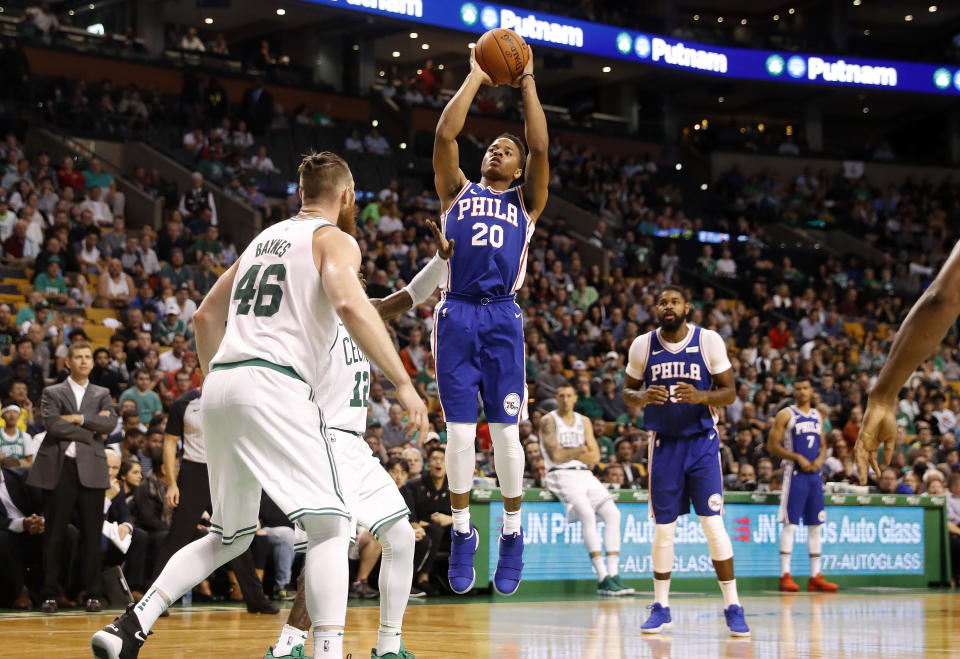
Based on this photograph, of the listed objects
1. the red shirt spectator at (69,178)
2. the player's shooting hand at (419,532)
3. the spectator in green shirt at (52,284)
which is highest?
the red shirt spectator at (69,178)

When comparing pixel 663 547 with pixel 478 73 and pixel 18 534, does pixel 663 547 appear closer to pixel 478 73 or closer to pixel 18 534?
pixel 478 73

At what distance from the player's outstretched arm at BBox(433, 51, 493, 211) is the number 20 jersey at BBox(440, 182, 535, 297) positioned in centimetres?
10

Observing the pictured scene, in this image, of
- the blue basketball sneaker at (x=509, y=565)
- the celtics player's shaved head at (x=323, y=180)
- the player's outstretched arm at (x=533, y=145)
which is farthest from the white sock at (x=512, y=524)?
the celtics player's shaved head at (x=323, y=180)

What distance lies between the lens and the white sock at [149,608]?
5703 mm

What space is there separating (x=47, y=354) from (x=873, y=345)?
645 inches

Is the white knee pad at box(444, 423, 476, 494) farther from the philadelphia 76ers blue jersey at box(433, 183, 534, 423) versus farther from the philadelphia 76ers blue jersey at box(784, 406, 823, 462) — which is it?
the philadelphia 76ers blue jersey at box(784, 406, 823, 462)

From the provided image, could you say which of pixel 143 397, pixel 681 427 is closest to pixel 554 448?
pixel 681 427

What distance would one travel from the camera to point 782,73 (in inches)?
1363

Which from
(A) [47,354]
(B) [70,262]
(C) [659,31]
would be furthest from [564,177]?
(A) [47,354]

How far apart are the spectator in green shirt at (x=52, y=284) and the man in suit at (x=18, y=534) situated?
5.74 metres

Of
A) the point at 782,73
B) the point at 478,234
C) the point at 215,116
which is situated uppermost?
the point at 782,73

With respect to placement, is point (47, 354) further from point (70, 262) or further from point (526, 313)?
point (526, 313)

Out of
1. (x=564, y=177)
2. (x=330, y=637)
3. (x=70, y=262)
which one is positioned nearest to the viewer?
(x=330, y=637)

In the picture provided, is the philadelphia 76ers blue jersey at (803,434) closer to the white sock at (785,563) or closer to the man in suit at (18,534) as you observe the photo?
the white sock at (785,563)
